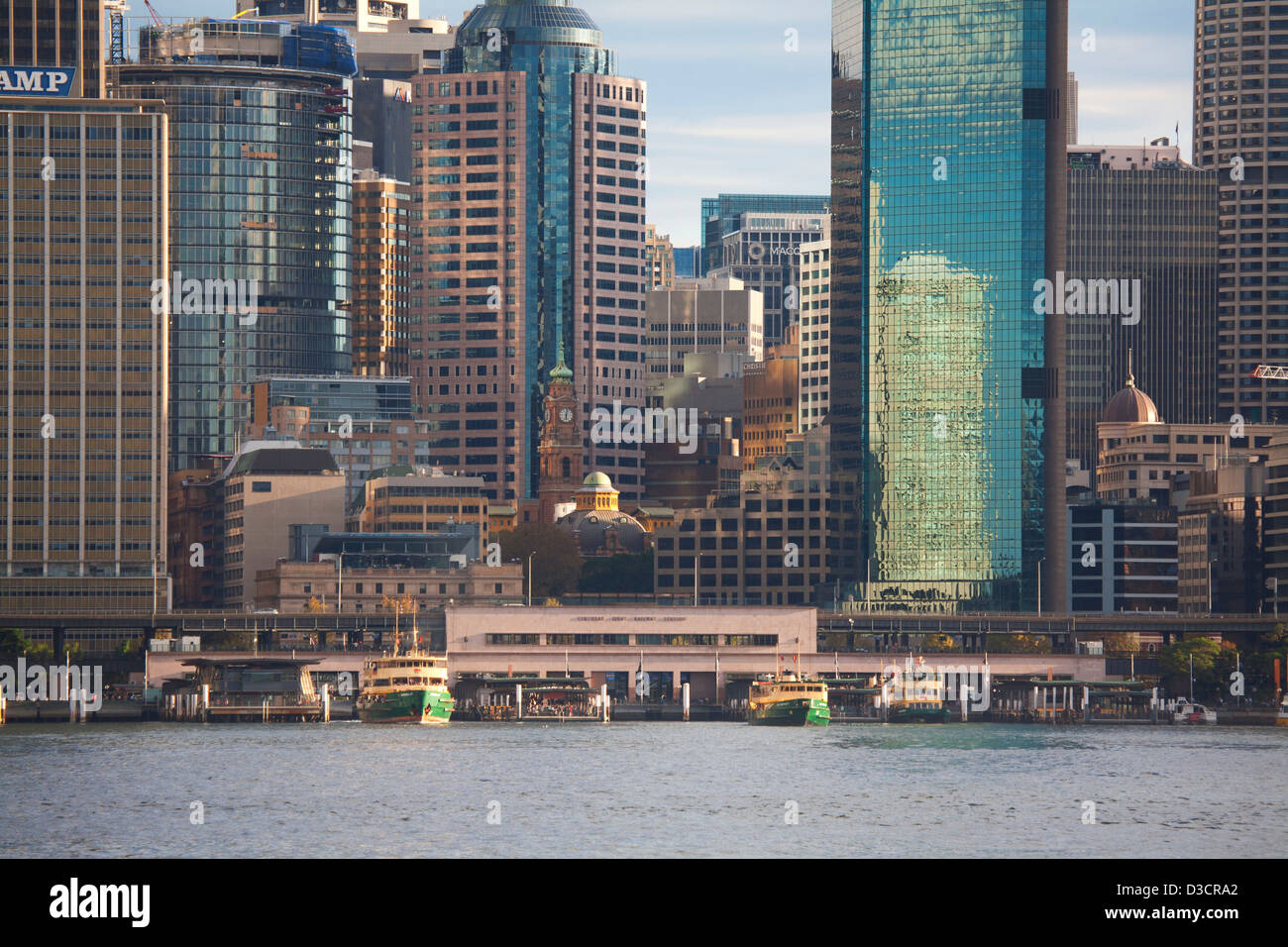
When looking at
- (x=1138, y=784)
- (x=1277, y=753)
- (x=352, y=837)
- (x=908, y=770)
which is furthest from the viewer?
(x=1277, y=753)

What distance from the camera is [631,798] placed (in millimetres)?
126562

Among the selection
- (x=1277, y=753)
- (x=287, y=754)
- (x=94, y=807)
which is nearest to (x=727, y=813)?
(x=94, y=807)

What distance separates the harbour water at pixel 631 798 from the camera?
336 feet

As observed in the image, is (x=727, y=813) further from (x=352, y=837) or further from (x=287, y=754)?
(x=287, y=754)

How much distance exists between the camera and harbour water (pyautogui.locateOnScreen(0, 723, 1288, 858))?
103m

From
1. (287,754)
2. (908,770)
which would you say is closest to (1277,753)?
(908,770)

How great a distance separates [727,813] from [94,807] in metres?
31.7
